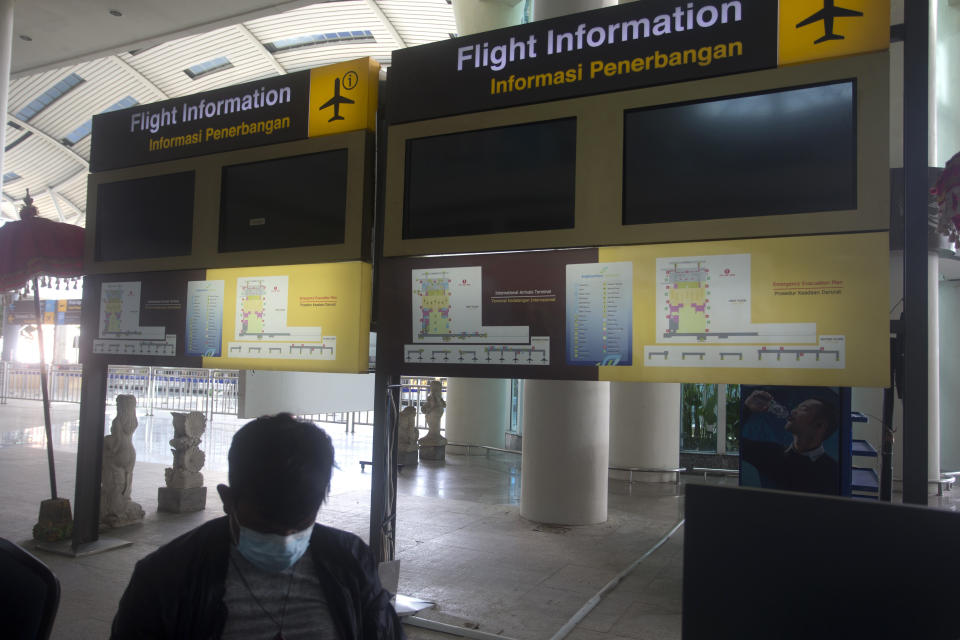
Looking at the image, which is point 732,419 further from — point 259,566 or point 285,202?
point 259,566

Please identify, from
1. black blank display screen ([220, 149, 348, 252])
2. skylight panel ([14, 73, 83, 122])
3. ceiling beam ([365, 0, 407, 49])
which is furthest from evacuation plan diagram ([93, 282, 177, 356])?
skylight panel ([14, 73, 83, 122])

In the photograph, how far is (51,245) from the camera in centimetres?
599

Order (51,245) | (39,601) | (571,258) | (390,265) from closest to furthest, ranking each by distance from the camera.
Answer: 1. (39,601)
2. (571,258)
3. (390,265)
4. (51,245)

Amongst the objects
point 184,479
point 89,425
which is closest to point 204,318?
point 89,425

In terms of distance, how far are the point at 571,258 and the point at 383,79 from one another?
6.69ft

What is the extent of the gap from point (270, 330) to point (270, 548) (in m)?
3.43

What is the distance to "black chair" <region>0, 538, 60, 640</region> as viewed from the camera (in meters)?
1.97

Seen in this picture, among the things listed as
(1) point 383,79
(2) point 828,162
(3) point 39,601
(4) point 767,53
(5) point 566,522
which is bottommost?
(5) point 566,522

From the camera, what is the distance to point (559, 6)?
308 inches

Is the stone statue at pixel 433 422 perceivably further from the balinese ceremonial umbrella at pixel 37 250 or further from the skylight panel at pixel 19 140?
the skylight panel at pixel 19 140

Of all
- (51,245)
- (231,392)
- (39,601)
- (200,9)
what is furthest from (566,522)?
Answer: (231,392)

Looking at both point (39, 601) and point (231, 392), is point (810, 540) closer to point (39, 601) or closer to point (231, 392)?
point (39, 601)

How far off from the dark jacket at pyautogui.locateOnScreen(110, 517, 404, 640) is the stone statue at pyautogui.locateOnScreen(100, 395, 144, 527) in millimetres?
6357

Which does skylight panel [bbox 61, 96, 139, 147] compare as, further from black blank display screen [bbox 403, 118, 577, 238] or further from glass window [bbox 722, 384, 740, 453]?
black blank display screen [bbox 403, 118, 577, 238]
